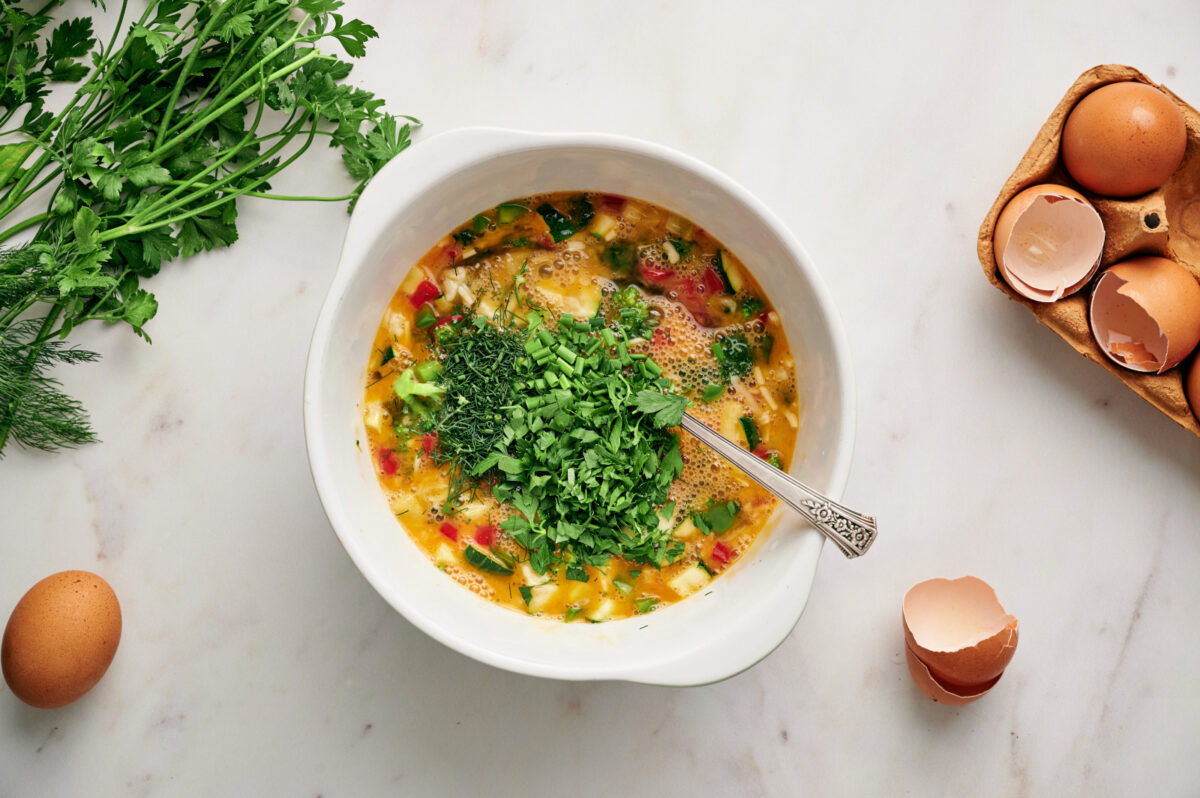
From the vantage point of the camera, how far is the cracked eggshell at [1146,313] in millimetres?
1659

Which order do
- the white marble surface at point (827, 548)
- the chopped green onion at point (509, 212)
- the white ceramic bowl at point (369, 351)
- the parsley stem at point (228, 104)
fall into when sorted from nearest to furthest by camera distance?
1. the white ceramic bowl at point (369, 351)
2. the parsley stem at point (228, 104)
3. the chopped green onion at point (509, 212)
4. the white marble surface at point (827, 548)

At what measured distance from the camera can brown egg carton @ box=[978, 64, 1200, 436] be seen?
1.70 m

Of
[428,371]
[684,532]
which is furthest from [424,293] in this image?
[684,532]

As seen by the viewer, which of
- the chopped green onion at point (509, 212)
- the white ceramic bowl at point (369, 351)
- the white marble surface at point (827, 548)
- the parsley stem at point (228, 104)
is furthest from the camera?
the white marble surface at point (827, 548)

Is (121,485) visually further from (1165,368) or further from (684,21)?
(1165,368)

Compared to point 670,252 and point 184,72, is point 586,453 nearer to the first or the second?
point 670,252

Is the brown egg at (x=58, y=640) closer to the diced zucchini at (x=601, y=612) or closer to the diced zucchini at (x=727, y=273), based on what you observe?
the diced zucchini at (x=601, y=612)

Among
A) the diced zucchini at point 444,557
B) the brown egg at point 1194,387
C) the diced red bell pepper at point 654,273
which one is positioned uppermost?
the brown egg at point 1194,387

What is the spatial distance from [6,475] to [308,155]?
3.40 ft

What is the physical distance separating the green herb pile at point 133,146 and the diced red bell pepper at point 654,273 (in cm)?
62

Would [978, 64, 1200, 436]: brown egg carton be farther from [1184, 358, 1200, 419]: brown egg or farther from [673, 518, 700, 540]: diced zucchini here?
[673, 518, 700, 540]: diced zucchini

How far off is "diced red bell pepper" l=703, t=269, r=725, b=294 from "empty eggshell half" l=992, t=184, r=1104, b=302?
0.61 m

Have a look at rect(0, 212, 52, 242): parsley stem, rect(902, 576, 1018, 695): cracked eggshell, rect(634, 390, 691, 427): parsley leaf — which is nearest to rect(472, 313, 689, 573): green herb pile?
rect(634, 390, 691, 427): parsley leaf

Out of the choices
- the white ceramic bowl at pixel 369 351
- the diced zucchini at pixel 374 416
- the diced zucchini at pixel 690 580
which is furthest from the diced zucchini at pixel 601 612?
the diced zucchini at pixel 374 416
